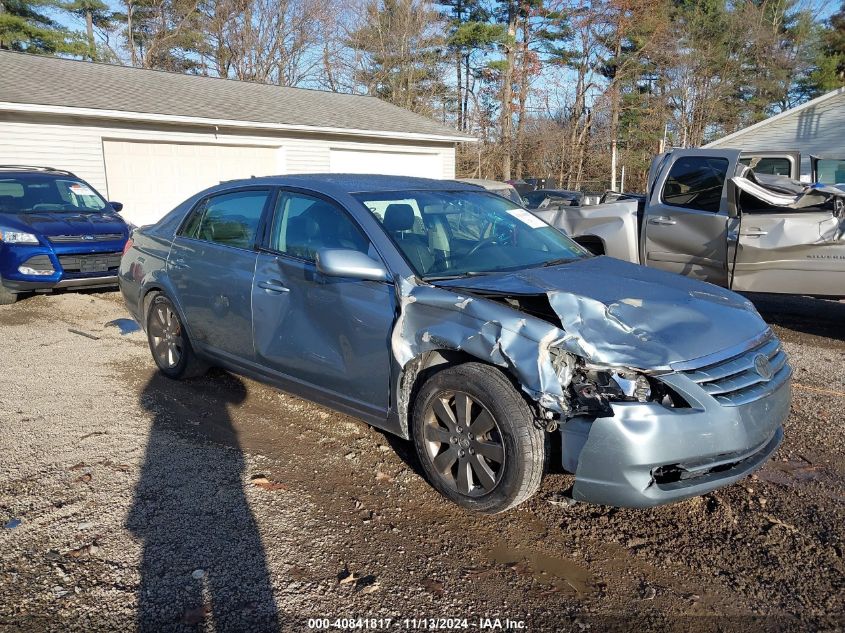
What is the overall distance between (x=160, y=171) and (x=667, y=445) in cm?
1395

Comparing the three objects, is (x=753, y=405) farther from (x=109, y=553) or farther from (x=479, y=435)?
(x=109, y=553)

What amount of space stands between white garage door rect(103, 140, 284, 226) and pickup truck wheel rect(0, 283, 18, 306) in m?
5.78

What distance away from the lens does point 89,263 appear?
Result: 28.0 ft

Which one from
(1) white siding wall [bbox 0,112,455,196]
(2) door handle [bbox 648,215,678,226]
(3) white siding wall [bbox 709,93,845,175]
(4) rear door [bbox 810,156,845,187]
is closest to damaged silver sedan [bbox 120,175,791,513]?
(2) door handle [bbox 648,215,678,226]

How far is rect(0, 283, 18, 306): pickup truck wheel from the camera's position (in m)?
8.30

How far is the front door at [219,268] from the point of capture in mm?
4469

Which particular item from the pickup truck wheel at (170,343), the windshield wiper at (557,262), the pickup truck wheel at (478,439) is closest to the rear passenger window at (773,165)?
the windshield wiper at (557,262)

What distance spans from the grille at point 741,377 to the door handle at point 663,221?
14.1 ft

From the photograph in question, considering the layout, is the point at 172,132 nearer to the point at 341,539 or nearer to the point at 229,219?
the point at 229,219

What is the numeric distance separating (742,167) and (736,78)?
34760mm

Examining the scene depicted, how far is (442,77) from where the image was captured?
116 ft

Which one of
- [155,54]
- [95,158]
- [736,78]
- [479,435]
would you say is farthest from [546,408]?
[736,78]

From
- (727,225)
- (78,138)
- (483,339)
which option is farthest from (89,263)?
(727,225)

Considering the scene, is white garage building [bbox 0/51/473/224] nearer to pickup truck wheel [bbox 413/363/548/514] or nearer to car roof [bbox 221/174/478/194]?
car roof [bbox 221/174/478/194]
